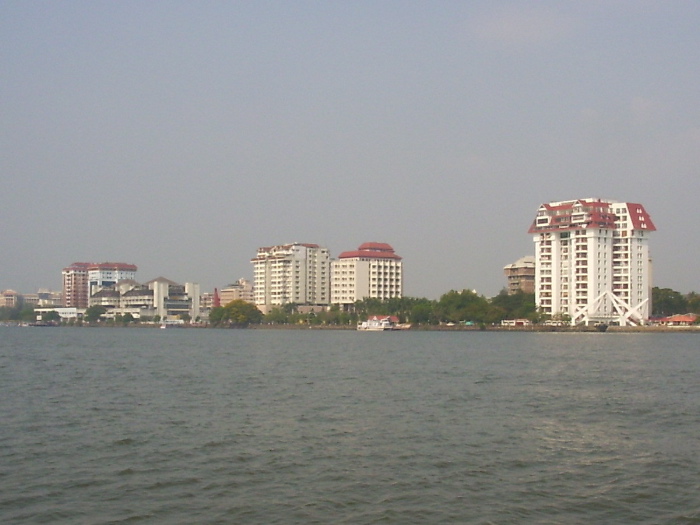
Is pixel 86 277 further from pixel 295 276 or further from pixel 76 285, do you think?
pixel 295 276

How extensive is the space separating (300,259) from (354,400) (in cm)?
11392

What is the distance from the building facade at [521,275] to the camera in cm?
13195

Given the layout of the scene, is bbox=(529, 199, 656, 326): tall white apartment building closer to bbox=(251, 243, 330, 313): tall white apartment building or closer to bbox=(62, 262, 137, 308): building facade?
bbox=(251, 243, 330, 313): tall white apartment building

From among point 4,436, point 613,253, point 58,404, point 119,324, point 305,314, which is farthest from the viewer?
point 119,324

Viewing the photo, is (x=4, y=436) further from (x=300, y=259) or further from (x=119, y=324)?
(x=119, y=324)

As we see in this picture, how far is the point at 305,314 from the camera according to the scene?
12575 centimetres

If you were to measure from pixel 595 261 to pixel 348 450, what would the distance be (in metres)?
82.6

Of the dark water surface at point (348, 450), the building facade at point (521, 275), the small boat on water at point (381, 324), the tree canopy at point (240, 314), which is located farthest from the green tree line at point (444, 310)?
the dark water surface at point (348, 450)

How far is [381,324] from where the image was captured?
105 m

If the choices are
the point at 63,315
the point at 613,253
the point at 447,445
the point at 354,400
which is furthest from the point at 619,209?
the point at 63,315

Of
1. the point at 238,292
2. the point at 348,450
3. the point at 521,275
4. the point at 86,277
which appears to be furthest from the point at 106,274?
the point at 348,450

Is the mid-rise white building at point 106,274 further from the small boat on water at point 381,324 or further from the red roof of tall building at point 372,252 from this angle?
the small boat on water at point 381,324

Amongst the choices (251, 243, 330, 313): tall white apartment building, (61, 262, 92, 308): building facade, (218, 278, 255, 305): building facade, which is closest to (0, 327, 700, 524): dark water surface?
(251, 243, 330, 313): tall white apartment building

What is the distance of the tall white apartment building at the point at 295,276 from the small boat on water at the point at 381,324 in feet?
92.5
